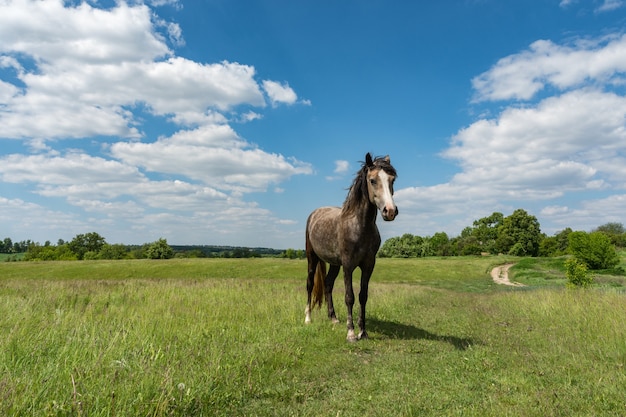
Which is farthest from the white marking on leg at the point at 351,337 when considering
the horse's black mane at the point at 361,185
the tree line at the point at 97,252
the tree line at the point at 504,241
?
the tree line at the point at 97,252

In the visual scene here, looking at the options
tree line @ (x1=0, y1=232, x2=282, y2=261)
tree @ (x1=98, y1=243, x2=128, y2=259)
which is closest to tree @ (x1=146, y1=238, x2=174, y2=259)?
tree line @ (x1=0, y1=232, x2=282, y2=261)

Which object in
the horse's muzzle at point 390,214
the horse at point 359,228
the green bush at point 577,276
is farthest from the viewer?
the green bush at point 577,276

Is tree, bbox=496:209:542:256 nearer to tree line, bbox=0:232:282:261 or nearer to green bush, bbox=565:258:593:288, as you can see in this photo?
tree line, bbox=0:232:282:261

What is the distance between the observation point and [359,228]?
7973 millimetres

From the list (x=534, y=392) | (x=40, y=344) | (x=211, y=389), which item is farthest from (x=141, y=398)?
(x=534, y=392)

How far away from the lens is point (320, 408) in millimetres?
4215

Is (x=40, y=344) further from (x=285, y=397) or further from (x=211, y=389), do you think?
(x=285, y=397)

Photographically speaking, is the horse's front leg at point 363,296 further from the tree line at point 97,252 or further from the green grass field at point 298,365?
the tree line at point 97,252

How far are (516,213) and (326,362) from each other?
95.2m

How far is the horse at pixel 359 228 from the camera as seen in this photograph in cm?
713

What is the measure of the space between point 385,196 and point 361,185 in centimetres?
133

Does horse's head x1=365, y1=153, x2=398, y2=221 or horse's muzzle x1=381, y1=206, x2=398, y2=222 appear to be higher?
horse's head x1=365, y1=153, x2=398, y2=221

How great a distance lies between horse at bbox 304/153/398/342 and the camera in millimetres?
7131

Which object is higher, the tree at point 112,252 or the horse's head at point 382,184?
the horse's head at point 382,184
